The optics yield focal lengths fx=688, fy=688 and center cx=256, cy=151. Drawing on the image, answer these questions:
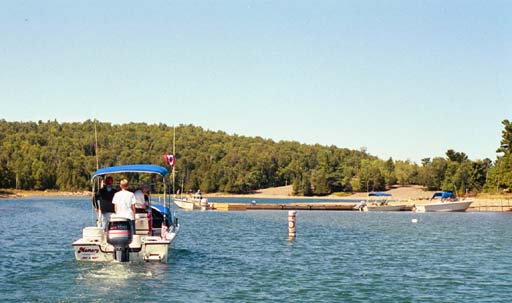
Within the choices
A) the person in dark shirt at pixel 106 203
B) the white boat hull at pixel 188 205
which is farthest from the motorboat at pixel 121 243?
the white boat hull at pixel 188 205

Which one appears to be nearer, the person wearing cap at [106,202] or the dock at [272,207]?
the person wearing cap at [106,202]

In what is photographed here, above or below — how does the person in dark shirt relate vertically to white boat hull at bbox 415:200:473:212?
above

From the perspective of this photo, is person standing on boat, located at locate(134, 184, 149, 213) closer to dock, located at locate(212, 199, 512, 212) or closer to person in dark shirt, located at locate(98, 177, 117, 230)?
person in dark shirt, located at locate(98, 177, 117, 230)

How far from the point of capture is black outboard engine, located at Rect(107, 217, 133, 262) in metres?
25.7

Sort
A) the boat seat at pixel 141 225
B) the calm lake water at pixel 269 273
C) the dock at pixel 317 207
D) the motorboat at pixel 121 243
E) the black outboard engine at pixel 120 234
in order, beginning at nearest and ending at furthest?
1. the calm lake water at pixel 269 273
2. the black outboard engine at pixel 120 234
3. the motorboat at pixel 121 243
4. the boat seat at pixel 141 225
5. the dock at pixel 317 207

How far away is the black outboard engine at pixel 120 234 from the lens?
84.4 ft

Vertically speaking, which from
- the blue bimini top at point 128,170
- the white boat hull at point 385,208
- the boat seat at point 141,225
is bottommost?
the white boat hull at point 385,208

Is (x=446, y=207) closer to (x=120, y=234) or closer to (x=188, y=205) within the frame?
(x=188, y=205)

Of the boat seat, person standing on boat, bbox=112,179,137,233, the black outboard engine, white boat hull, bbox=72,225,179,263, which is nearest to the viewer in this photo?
the black outboard engine

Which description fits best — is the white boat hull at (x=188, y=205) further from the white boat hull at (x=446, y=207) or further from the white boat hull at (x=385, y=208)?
the white boat hull at (x=446, y=207)

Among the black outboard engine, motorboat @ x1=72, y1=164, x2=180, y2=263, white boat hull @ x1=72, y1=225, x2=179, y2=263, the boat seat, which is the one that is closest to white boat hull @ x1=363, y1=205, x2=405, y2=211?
the boat seat

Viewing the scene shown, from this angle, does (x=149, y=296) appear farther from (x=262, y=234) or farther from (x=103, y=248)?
(x=262, y=234)

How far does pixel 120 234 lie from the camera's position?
84.5 ft

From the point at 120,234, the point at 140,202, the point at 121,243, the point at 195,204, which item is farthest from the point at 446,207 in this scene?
the point at 120,234
